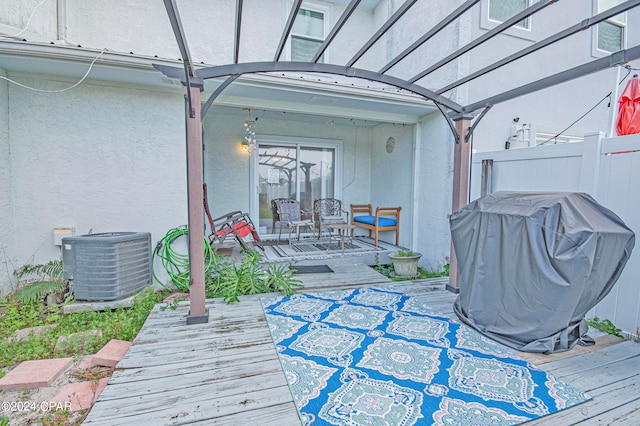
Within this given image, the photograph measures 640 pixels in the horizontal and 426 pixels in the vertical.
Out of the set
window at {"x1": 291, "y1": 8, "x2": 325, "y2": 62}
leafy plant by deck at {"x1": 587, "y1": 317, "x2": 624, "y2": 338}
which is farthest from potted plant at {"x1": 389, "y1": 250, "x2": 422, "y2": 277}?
window at {"x1": 291, "y1": 8, "x2": 325, "y2": 62}

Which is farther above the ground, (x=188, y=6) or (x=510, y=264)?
(x=188, y=6)

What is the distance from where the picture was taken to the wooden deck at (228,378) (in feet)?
5.21

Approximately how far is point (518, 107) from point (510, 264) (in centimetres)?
378

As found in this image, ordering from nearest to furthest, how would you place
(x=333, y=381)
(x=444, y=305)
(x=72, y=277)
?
(x=333, y=381) → (x=444, y=305) → (x=72, y=277)

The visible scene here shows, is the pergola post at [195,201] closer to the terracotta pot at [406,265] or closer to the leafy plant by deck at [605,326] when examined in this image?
the terracotta pot at [406,265]

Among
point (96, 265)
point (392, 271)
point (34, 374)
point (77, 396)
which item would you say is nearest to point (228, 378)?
point (77, 396)

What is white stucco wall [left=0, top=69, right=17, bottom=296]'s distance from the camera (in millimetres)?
3283

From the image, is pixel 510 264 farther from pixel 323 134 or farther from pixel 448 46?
pixel 323 134

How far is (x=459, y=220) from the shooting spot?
2.82m

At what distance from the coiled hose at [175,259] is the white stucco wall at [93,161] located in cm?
14

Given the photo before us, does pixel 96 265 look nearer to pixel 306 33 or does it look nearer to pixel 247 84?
pixel 247 84

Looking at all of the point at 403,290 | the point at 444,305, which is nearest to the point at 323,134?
the point at 403,290

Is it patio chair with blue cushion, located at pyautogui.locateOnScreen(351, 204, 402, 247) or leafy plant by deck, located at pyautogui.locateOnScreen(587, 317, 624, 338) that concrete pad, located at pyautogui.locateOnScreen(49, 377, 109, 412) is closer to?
leafy plant by deck, located at pyautogui.locateOnScreen(587, 317, 624, 338)

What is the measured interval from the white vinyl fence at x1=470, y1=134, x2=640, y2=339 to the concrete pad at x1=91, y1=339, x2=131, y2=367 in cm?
417
